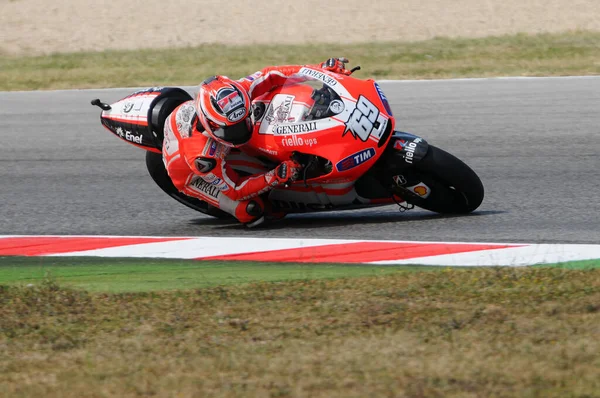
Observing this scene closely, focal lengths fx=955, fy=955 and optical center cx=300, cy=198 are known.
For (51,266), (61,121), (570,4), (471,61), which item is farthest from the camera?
(570,4)

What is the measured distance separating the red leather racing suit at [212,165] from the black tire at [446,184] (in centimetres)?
102

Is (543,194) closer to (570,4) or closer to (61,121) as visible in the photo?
(61,121)

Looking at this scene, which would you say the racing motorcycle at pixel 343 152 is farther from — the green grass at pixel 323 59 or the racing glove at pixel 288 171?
the green grass at pixel 323 59

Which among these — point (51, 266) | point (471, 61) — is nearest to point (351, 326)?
point (51, 266)

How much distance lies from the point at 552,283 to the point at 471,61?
11.0m

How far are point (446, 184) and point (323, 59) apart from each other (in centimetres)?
1068

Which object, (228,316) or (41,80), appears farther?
(41,80)

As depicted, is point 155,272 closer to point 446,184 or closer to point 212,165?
point 212,165

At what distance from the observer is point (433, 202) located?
677 centimetres

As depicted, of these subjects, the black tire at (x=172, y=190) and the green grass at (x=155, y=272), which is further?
the black tire at (x=172, y=190)

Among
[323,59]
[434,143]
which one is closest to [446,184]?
[434,143]

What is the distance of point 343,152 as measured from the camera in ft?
20.7

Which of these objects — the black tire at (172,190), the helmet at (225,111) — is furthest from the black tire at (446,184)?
the black tire at (172,190)

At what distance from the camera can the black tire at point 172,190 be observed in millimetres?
7340
